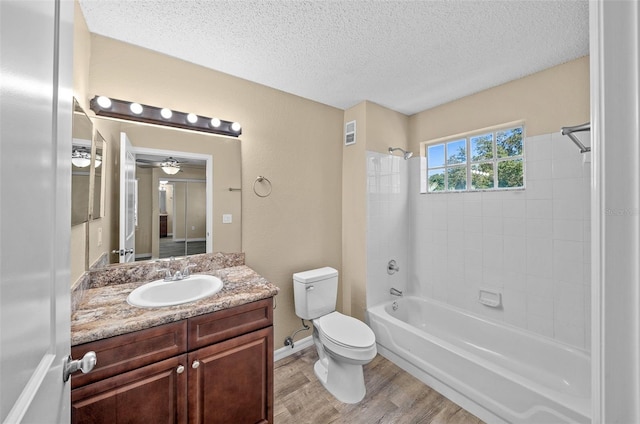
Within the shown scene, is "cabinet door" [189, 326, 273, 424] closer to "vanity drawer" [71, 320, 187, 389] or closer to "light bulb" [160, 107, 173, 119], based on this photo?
"vanity drawer" [71, 320, 187, 389]

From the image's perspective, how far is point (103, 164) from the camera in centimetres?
157

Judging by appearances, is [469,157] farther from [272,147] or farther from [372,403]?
[372,403]

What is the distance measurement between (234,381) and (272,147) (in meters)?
1.73

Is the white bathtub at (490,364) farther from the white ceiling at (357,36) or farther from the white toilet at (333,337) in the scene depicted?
the white ceiling at (357,36)

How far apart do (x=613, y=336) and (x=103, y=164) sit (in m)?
2.15

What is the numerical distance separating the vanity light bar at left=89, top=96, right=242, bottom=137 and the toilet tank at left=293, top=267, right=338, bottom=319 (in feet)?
4.38

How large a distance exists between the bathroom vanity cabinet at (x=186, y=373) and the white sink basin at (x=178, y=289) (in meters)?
0.24

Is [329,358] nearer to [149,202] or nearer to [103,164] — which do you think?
[149,202]

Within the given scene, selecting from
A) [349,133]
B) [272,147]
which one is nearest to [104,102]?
[272,147]

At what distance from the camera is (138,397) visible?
1.15 metres

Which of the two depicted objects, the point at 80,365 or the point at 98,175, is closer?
the point at 80,365

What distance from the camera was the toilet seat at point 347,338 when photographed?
5.98ft

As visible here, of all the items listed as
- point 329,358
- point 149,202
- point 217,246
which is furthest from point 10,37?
point 329,358

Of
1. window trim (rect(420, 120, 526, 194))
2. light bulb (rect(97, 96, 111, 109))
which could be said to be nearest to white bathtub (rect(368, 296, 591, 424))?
window trim (rect(420, 120, 526, 194))
